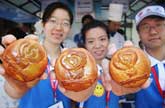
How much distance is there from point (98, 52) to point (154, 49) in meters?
0.34

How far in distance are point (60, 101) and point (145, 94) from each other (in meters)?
0.50

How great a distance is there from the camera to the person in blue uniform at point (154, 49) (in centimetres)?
190

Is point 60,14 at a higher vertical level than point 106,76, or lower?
higher

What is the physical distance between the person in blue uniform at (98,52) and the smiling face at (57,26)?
0.58 ft

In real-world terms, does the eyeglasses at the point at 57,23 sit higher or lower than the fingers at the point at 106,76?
higher

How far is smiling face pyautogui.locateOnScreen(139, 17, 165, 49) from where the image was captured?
6.28ft

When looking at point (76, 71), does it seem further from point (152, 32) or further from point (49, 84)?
point (152, 32)

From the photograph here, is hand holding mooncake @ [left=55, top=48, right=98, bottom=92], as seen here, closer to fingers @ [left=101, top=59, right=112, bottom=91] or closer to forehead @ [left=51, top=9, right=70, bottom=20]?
fingers @ [left=101, top=59, right=112, bottom=91]

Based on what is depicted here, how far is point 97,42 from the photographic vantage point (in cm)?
203

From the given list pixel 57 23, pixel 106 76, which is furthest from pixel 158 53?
pixel 57 23

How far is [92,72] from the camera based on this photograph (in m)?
1.38

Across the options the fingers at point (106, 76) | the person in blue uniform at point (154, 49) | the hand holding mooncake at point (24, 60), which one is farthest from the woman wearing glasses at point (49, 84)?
the person in blue uniform at point (154, 49)

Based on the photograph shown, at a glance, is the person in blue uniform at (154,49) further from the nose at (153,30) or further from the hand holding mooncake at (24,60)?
the hand holding mooncake at (24,60)

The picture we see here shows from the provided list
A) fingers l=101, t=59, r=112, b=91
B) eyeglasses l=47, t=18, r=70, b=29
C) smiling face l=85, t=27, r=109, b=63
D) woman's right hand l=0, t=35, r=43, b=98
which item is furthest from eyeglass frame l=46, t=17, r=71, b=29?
woman's right hand l=0, t=35, r=43, b=98
